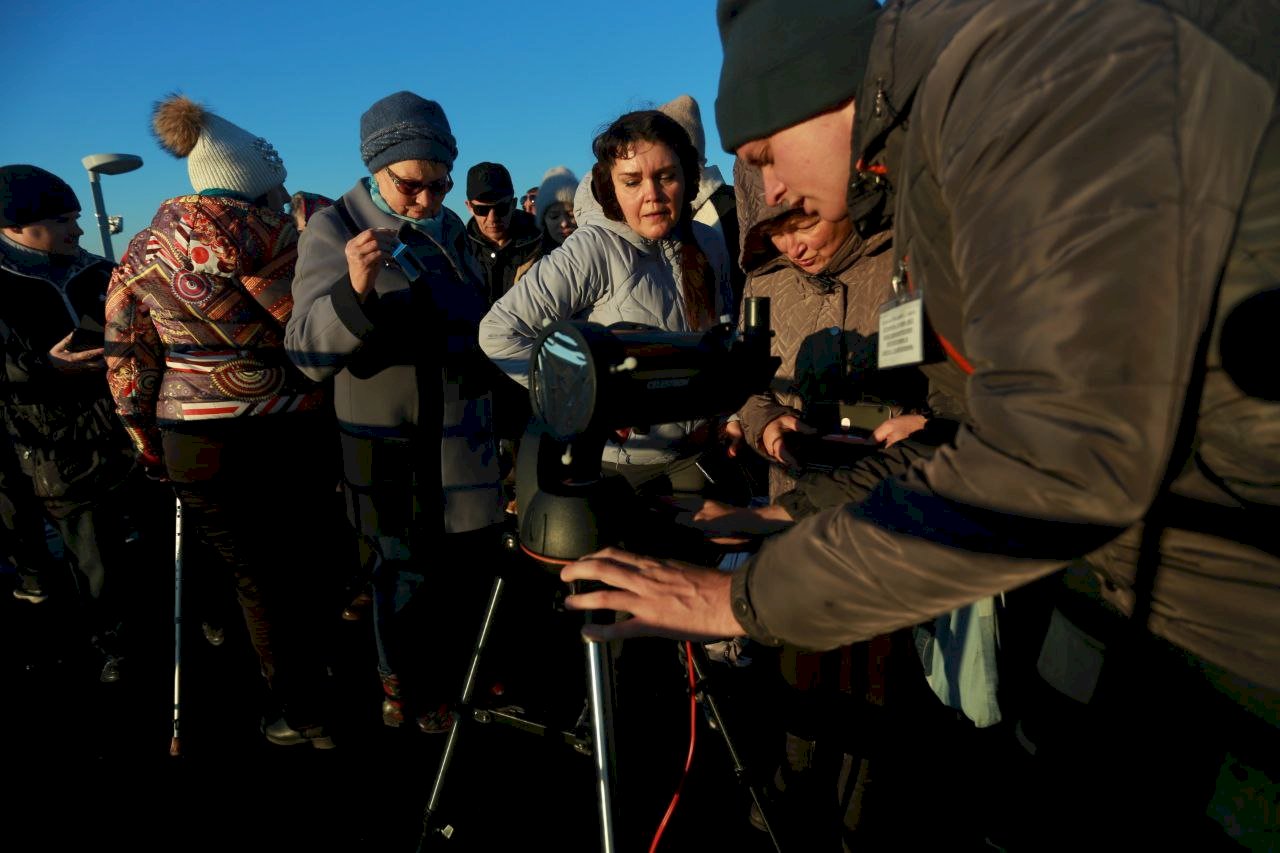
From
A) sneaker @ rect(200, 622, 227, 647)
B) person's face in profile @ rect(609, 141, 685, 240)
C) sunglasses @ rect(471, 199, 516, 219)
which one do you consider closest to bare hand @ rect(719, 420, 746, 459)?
person's face in profile @ rect(609, 141, 685, 240)

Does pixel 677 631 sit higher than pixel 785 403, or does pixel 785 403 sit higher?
pixel 785 403

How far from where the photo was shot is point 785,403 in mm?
2820

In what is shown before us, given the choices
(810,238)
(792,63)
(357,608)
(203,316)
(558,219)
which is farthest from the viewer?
(558,219)

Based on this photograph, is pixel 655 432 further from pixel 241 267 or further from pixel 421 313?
pixel 241 267

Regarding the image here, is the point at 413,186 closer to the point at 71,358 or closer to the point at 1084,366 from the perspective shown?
the point at 71,358

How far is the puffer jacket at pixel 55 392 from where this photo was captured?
351 cm

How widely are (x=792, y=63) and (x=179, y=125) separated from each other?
2983 millimetres

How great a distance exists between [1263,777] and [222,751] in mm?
3551

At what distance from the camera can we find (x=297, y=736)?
2930 millimetres

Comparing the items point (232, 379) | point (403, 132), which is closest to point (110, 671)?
point (232, 379)

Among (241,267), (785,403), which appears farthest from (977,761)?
→ (241,267)

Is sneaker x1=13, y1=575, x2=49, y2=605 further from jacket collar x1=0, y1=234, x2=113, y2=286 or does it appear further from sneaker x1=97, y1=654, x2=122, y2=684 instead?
jacket collar x1=0, y1=234, x2=113, y2=286

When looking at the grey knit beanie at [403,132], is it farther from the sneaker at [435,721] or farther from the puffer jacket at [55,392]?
the sneaker at [435,721]

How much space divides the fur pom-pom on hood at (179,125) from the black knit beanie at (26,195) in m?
0.99
